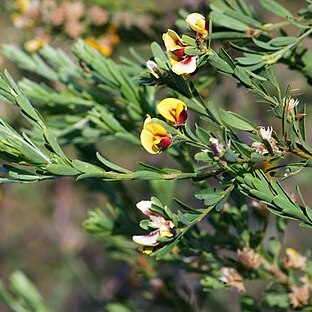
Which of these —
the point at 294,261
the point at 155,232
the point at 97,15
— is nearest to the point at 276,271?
the point at 294,261

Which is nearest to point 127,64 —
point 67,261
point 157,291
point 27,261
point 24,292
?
point 157,291

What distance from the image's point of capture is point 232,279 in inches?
32.9

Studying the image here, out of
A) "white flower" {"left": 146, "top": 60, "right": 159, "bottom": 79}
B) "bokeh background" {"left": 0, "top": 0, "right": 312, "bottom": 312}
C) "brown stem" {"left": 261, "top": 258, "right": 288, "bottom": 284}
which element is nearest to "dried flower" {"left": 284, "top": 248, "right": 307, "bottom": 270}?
"brown stem" {"left": 261, "top": 258, "right": 288, "bottom": 284}

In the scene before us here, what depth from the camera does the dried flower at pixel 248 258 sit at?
0.83 meters

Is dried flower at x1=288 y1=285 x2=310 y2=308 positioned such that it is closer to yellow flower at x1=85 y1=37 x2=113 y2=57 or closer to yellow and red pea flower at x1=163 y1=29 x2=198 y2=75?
yellow and red pea flower at x1=163 y1=29 x2=198 y2=75

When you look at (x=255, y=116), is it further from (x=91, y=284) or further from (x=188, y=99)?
(x=188, y=99)

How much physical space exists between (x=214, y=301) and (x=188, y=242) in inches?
29.3

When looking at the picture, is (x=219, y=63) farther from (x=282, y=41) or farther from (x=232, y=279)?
(x=232, y=279)

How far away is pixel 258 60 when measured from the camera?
72cm

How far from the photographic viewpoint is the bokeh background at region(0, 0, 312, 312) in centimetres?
127

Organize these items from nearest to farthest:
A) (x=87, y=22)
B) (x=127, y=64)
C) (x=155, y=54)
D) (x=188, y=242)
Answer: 1. (x=155, y=54)
2. (x=188, y=242)
3. (x=127, y=64)
4. (x=87, y=22)

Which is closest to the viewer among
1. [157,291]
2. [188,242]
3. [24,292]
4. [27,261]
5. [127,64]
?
[188,242]

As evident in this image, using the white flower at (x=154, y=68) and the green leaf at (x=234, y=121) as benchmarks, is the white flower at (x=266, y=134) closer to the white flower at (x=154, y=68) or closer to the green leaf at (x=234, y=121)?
the green leaf at (x=234, y=121)

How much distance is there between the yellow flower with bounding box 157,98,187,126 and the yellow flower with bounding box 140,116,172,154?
0.04ft
